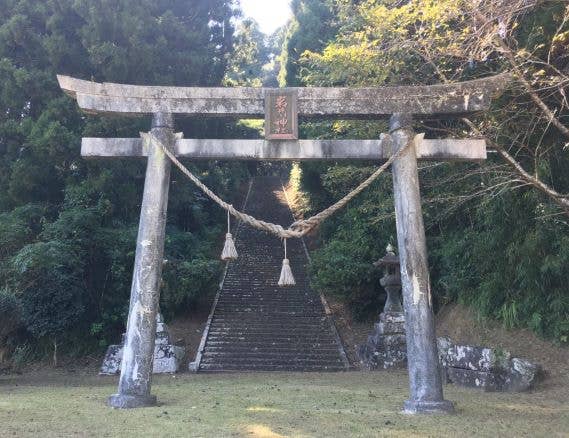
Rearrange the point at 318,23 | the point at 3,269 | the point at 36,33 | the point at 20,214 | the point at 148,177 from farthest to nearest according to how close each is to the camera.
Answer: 1. the point at 318,23
2. the point at 36,33
3. the point at 20,214
4. the point at 3,269
5. the point at 148,177

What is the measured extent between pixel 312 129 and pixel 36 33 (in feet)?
24.7

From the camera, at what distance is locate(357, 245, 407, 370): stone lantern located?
37.1 feet

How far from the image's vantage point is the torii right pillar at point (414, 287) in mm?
5664

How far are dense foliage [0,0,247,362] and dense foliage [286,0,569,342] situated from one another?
5.21m

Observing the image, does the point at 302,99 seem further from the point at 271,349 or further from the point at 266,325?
the point at 266,325

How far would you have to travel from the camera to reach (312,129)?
50.7 ft

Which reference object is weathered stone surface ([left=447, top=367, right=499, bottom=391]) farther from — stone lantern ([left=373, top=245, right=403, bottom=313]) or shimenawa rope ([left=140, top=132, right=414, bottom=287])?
shimenawa rope ([left=140, top=132, right=414, bottom=287])

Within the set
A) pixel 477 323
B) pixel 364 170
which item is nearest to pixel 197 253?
pixel 364 170

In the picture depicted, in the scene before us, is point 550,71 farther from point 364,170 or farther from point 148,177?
point 148,177

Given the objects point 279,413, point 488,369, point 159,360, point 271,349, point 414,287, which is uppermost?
point 414,287

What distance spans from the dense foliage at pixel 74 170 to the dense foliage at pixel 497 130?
5206 millimetres

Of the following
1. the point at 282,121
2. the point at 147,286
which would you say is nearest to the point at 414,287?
the point at 282,121

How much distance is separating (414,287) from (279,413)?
6.38ft

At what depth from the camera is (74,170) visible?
13.4 metres
